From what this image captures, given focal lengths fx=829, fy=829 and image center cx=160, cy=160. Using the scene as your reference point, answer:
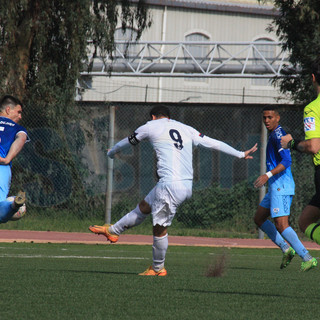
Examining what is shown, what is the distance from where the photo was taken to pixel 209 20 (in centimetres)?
3762

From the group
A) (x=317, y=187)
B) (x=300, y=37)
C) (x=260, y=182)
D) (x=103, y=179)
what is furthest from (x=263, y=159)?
(x=317, y=187)

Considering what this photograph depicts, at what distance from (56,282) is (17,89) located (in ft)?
42.4

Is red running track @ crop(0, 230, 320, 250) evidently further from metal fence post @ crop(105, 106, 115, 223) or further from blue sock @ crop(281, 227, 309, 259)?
blue sock @ crop(281, 227, 309, 259)

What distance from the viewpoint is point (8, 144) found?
9414mm

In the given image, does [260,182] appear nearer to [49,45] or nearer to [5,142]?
[5,142]

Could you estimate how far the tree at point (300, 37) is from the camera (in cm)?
1977

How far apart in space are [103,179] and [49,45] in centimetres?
380

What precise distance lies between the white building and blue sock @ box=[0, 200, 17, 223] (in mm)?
25878

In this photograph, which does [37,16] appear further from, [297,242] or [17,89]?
[297,242]

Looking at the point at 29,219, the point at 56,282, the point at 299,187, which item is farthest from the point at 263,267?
the point at 29,219

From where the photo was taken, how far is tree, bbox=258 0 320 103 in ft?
64.8

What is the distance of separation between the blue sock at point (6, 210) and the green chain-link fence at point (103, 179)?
10489 millimetres

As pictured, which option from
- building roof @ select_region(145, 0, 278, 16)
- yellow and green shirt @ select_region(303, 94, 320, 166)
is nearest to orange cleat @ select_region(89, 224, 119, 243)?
yellow and green shirt @ select_region(303, 94, 320, 166)

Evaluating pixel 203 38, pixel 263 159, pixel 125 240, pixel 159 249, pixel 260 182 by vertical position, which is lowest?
pixel 125 240
